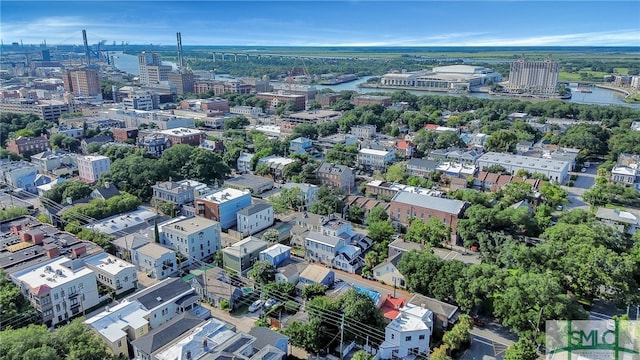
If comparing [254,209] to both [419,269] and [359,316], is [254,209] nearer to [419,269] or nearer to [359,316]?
[419,269]

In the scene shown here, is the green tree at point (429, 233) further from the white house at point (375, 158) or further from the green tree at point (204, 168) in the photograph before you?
the green tree at point (204, 168)

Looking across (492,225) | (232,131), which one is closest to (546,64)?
(232,131)

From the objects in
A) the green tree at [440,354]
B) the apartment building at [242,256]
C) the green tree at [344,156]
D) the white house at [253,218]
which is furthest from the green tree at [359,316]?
the green tree at [344,156]

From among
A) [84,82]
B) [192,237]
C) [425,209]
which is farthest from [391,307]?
[84,82]

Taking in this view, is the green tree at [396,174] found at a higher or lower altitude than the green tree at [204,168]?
lower

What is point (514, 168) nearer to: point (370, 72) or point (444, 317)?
point (444, 317)

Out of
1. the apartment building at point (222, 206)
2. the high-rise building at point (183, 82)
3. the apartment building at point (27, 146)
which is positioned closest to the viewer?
the apartment building at point (222, 206)
